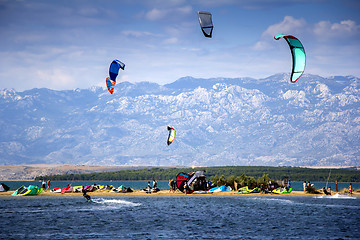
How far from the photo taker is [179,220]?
143ft

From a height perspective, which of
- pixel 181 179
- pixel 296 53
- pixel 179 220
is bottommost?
pixel 179 220

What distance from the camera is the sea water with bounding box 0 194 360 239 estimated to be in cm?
3559

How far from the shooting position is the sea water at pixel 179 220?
35.6 metres

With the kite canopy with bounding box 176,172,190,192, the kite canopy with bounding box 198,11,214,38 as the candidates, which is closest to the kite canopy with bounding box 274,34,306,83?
the kite canopy with bounding box 198,11,214,38

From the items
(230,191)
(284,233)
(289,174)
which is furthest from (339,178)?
(284,233)

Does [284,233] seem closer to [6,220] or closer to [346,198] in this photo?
[6,220]

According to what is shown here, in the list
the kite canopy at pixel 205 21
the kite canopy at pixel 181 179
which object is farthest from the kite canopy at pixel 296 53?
the kite canopy at pixel 181 179

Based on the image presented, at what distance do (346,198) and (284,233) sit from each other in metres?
35.4

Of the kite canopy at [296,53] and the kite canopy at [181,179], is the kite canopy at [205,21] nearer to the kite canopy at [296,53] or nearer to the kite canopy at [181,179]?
the kite canopy at [296,53]

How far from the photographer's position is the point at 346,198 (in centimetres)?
6856

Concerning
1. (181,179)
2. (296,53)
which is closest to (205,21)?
(296,53)

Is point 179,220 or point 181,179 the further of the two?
point 181,179

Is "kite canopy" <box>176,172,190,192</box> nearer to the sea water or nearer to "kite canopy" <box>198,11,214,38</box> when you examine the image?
the sea water

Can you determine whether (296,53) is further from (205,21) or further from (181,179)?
(181,179)
